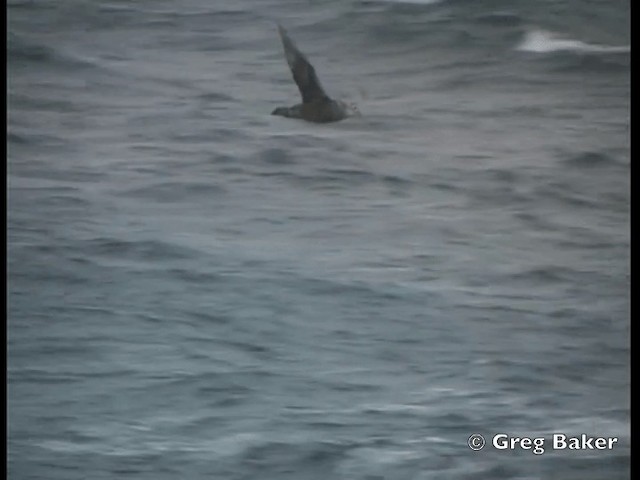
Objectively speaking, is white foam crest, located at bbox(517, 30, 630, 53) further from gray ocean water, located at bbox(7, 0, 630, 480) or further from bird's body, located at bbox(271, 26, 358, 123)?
bird's body, located at bbox(271, 26, 358, 123)

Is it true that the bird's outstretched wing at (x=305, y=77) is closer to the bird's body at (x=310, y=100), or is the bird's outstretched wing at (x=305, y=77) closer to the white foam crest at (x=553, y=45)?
the bird's body at (x=310, y=100)

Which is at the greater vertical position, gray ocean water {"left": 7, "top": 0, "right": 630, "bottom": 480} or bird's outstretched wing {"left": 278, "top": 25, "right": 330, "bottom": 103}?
bird's outstretched wing {"left": 278, "top": 25, "right": 330, "bottom": 103}

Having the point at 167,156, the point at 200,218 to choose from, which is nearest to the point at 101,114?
the point at 167,156

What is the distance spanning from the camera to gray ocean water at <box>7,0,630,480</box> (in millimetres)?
2896

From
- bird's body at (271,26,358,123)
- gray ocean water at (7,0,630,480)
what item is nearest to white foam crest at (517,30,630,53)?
gray ocean water at (7,0,630,480)

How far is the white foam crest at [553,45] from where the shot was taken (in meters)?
2.97

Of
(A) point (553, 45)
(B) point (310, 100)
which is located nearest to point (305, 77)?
(B) point (310, 100)

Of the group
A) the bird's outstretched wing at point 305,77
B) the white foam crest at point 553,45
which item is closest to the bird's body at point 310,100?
the bird's outstretched wing at point 305,77

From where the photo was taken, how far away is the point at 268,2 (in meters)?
2.98

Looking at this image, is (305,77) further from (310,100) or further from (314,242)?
(314,242)

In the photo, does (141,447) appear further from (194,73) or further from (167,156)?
(194,73)

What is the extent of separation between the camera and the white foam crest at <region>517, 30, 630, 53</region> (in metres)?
2.97

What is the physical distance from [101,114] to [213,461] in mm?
1015

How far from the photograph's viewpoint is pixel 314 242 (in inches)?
116
